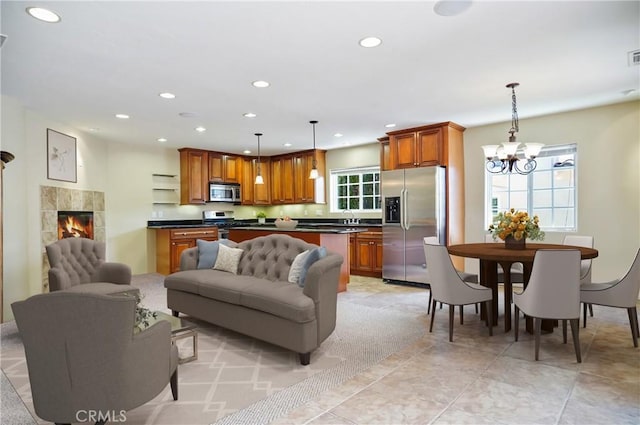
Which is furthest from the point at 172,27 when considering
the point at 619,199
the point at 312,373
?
the point at 619,199

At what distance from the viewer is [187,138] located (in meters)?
6.42

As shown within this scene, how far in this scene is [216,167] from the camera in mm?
7816

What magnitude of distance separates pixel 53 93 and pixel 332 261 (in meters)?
3.48

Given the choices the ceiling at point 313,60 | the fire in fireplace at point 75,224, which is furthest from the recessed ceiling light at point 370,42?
the fire in fireplace at point 75,224

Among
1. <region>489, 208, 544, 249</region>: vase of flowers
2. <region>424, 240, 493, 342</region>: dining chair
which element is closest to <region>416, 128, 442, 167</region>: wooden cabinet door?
<region>489, 208, 544, 249</region>: vase of flowers

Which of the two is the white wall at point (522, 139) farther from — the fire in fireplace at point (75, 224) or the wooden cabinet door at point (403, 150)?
the wooden cabinet door at point (403, 150)

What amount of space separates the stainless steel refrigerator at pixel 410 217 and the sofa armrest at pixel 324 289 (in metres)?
2.74

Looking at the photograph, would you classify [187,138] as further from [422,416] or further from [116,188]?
[422,416]

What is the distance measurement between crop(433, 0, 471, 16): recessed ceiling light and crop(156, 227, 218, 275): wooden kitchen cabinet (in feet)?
18.7

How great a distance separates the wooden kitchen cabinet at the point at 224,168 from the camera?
7.76 m

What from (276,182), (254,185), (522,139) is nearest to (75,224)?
(254,185)

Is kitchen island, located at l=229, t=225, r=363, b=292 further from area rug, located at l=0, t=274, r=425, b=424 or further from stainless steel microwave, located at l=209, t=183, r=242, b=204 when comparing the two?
stainless steel microwave, located at l=209, t=183, r=242, b=204

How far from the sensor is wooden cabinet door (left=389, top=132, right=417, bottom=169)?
19.3 ft

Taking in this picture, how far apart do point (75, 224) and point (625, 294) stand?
674 cm
